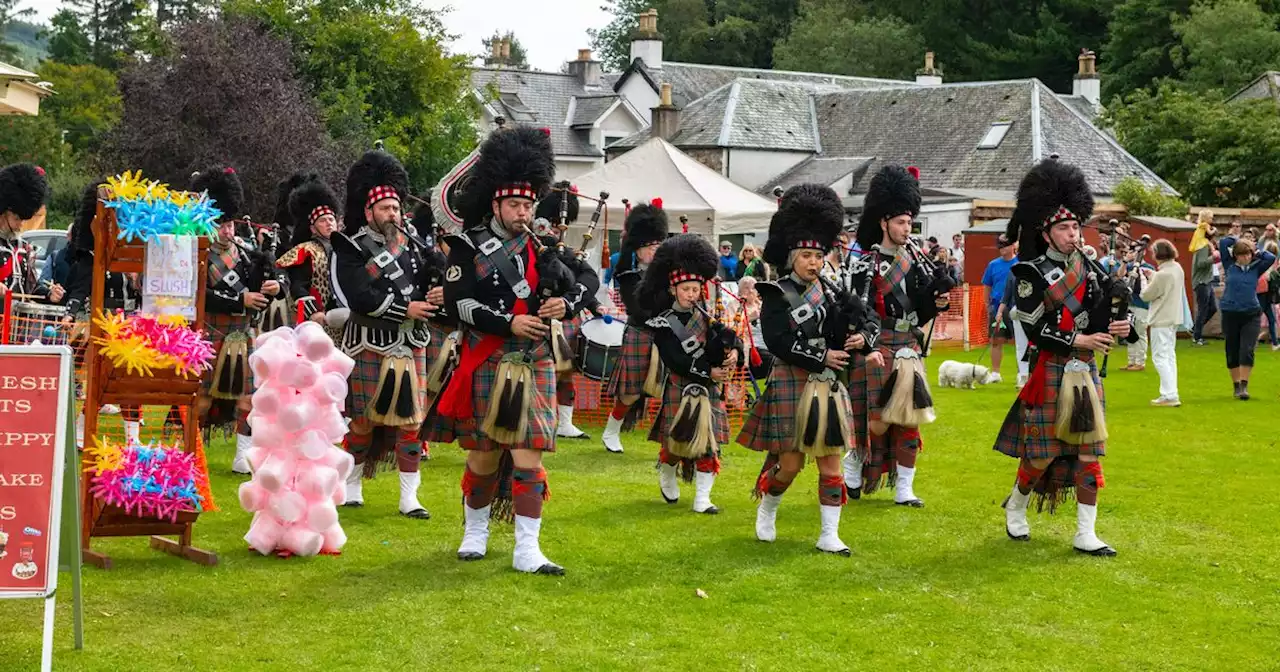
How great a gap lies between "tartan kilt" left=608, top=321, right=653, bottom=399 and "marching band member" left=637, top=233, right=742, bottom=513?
181cm

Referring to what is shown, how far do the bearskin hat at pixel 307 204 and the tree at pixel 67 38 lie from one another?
187ft

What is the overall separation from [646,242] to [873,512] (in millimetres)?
3657

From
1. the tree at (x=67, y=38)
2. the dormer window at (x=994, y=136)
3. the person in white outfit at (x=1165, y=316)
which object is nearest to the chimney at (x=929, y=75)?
the dormer window at (x=994, y=136)

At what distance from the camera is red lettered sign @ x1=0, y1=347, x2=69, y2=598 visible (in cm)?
600

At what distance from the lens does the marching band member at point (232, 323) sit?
1105 cm

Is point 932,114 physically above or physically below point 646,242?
above

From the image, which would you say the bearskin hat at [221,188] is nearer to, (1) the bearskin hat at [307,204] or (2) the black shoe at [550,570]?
(1) the bearskin hat at [307,204]

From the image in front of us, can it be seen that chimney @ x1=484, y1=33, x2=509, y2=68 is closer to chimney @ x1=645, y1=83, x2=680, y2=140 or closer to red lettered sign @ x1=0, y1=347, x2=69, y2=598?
chimney @ x1=645, y1=83, x2=680, y2=140

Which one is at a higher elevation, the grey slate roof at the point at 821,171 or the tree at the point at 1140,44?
the tree at the point at 1140,44

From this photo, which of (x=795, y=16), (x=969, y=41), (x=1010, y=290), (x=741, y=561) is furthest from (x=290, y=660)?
(x=795, y=16)

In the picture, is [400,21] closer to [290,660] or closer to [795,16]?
[290,660]

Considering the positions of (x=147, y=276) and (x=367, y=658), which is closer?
(x=367, y=658)

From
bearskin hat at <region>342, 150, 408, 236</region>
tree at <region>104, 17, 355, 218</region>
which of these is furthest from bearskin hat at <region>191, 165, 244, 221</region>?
tree at <region>104, 17, 355, 218</region>

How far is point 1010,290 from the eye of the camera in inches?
719
